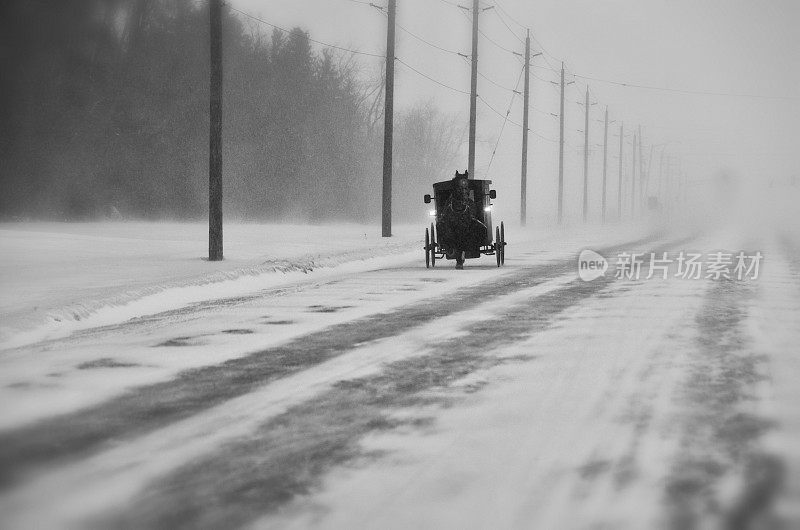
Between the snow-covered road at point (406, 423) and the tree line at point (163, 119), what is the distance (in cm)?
3605

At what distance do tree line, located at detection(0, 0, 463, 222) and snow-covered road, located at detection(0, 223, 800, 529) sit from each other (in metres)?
36.1

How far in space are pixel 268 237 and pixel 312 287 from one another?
18.5 metres

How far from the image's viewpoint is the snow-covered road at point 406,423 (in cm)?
448

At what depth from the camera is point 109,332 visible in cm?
1066

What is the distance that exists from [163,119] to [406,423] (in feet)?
150

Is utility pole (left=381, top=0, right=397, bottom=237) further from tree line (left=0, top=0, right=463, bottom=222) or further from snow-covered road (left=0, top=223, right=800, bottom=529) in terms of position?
snow-covered road (left=0, top=223, right=800, bottom=529)

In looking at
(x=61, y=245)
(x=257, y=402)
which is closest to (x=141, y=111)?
(x=61, y=245)

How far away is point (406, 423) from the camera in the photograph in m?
6.09

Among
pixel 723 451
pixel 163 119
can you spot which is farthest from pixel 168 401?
pixel 163 119

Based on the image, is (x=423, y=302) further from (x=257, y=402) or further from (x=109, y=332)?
(x=257, y=402)

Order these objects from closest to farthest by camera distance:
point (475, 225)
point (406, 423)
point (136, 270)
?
point (406, 423), point (136, 270), point (475, 225)

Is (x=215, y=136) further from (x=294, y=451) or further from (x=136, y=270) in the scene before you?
(x=294, y=451)

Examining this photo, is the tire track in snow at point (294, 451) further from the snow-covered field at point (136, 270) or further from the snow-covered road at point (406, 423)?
the snow-covered field at point (136, 270)

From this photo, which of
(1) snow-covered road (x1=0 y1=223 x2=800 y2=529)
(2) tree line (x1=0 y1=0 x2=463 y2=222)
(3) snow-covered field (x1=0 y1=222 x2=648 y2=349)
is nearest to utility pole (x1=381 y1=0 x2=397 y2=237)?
(3) snow-covered field (x1=0 y1=222 x2=648 y2=349)
